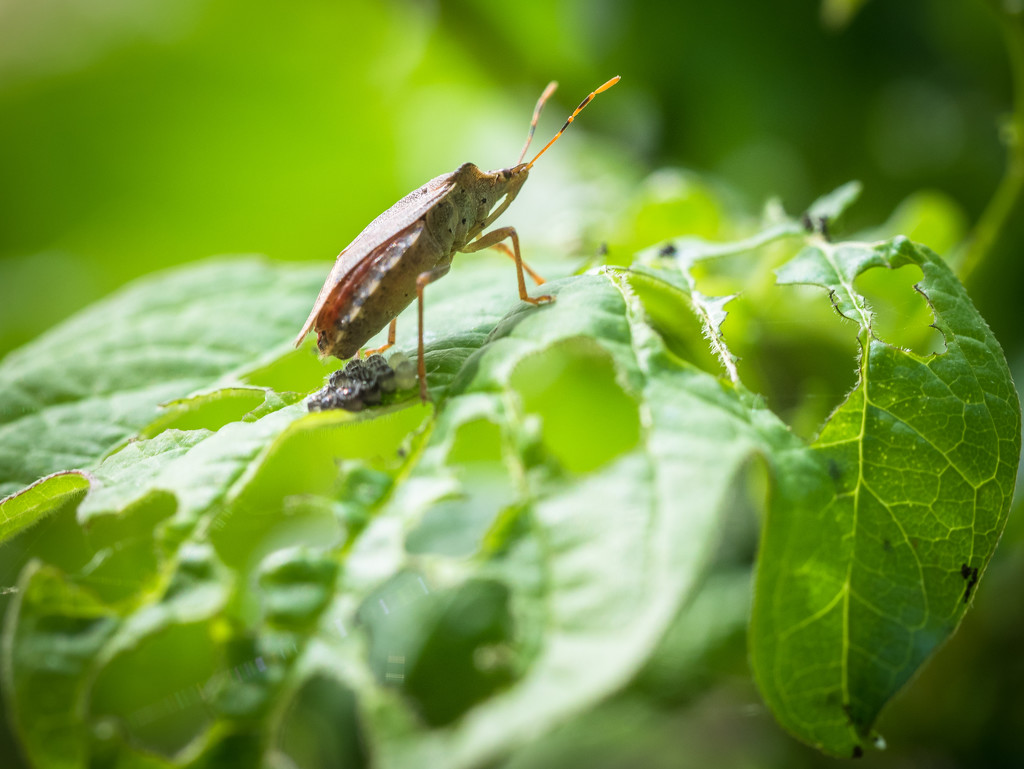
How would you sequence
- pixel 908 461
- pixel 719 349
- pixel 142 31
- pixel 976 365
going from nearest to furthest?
pixel 908 461 → pixel 976 365 → pixel 719 349 → pixel 142 31

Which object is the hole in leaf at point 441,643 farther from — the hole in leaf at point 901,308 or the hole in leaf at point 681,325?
Answer: the hole in leaf at point 901,308

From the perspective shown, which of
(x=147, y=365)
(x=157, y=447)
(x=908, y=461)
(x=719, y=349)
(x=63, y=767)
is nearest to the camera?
(x=63, y=767)

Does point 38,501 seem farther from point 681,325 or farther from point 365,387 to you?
point 681,325

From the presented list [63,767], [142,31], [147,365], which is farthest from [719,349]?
[142,31]

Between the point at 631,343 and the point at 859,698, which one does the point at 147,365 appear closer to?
the point at 631,343

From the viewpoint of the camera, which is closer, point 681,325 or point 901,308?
point 901,308

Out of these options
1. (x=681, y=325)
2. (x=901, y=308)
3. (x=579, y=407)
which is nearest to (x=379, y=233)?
(x=681, y=325)
